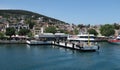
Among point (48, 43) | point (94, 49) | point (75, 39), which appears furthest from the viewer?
point (75, 39)

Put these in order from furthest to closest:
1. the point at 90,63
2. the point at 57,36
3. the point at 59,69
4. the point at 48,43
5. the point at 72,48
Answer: the point at 57,36 → the point at 48,43 → the point at 72,48 → the point at 90,63 → the point at 59,69

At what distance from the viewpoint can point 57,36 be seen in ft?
250

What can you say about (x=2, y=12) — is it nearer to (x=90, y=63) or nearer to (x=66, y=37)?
(x=66, y=37)

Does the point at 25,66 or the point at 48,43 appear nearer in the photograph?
the point at 25,66

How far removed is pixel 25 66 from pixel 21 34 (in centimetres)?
5446

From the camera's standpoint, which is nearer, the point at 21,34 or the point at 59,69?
the point at 59,69

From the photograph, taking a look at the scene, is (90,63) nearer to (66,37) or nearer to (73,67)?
(73,67)

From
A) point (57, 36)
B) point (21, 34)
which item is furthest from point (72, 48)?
point (21, 34)

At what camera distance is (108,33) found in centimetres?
8562

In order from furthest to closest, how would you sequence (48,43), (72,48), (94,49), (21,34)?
(21,34), (48,43), (72,48), (94,49)

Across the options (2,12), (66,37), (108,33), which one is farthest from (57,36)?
(2,12)

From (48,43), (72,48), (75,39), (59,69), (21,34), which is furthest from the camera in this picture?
(21,34)

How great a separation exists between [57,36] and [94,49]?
32.3 meters

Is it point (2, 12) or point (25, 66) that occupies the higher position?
point (2, 12)
